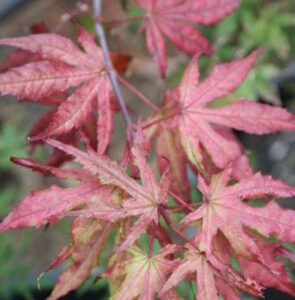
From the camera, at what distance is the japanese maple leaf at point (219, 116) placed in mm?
834

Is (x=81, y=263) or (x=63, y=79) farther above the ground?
(x=63, y=79)

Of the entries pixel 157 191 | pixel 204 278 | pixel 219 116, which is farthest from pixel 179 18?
pixel 204 278

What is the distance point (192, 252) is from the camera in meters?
0.69

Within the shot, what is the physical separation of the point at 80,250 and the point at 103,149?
152 millimetres

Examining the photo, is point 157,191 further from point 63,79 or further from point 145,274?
point 63,79

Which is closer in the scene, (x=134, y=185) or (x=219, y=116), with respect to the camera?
(x=134, y=185)

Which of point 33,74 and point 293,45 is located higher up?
point 33,74

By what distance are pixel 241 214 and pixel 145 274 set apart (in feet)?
0.51

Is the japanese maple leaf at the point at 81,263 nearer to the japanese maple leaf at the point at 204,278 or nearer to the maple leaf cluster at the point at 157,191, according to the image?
the maple leaf cluster at the point at 157,191

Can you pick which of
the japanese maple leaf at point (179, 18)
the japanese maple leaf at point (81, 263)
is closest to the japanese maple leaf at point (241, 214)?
the japanese maple leaf at point (81, 263)

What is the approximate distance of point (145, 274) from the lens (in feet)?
2.29

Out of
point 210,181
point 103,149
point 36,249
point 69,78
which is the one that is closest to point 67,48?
point 69,78

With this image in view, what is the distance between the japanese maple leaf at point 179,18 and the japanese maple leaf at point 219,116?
0.47 ft

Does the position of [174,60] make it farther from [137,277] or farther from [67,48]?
[137,277]
